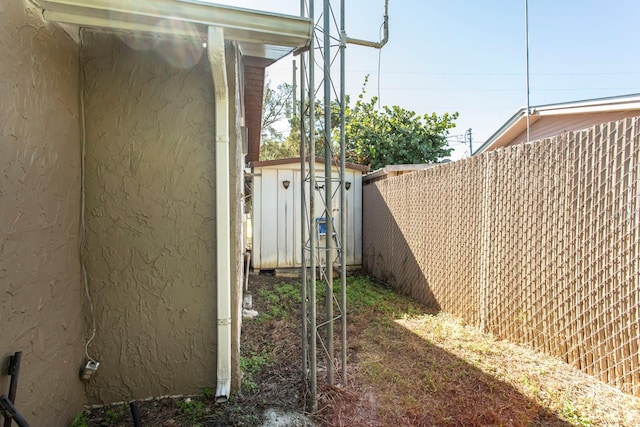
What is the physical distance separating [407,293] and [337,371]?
3.02 metres

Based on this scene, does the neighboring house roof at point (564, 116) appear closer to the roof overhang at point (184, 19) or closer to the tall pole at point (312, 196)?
the tall pole at point (312, 196)

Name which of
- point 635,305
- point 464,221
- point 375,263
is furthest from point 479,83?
point 635,305

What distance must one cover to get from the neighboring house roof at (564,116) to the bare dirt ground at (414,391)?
5.79m

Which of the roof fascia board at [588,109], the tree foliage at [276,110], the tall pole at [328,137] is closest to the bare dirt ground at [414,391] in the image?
the tall pole at [328,137]

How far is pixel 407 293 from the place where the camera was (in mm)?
5668

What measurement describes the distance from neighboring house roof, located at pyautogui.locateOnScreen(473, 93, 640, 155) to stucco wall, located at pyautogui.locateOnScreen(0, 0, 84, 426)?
847cm

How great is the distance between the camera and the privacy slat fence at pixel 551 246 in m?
2.43

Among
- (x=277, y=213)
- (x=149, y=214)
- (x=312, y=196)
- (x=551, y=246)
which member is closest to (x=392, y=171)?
(x=277, y=213)

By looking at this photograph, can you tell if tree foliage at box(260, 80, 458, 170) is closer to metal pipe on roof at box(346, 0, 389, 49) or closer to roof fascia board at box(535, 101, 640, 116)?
roof fascia board at box(535, 101, 640, 116)

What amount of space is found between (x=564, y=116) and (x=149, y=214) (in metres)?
9.40

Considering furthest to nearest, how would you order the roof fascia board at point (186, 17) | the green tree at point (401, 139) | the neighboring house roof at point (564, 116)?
the green tree at point (401, 139) → the neighboring house roof at point (564, 116) → the roof fascia board at point (186, 17)

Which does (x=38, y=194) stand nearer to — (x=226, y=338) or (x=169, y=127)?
(x=169, y=127)

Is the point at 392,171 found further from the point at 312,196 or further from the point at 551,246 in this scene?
the point at 312,196

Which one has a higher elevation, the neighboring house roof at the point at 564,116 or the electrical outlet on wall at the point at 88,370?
the neighboring house roof at the point at 564,116
